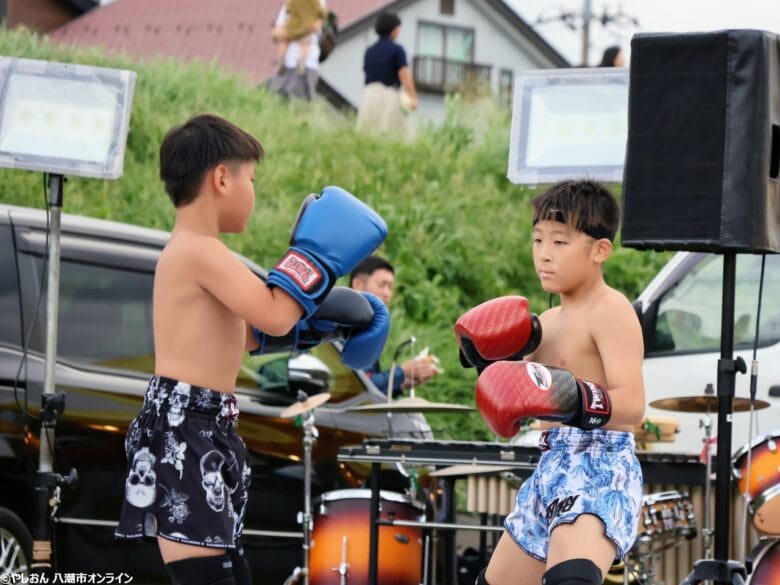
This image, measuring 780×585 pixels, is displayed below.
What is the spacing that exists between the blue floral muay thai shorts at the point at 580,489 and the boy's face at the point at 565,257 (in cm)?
47

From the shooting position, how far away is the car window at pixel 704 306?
28.2ft

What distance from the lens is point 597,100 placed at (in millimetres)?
6332

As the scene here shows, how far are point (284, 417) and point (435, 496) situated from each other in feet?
3.52

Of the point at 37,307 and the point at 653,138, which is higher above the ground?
the point at 653,138

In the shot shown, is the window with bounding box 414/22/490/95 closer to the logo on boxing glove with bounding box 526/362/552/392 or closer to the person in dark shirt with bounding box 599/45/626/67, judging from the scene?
the person in dark shirt with bounding box 599/45/626/67

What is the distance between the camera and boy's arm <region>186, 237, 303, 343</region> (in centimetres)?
448

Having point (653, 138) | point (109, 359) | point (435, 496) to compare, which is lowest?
point (435, 496)

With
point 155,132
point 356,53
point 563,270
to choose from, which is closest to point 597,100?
point 563,270

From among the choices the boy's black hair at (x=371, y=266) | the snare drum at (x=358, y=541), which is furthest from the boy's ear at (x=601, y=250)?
the boy's black hair at (x=371, y=266)

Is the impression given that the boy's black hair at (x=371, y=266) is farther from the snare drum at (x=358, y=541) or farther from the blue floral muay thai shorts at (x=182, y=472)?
the blue floral muay thai shorts at (x=182, y=472)

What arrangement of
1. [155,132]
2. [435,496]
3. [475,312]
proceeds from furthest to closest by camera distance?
[155,132]
[435,496]
[475,312]

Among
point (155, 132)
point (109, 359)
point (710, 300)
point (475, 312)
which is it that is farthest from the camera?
point (155, 132)

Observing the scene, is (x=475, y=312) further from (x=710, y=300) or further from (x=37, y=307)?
(x=710, y=300)

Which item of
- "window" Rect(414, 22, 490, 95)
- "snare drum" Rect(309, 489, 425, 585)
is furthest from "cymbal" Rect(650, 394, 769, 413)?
"window" Rect(414, 22, 490, 95)
